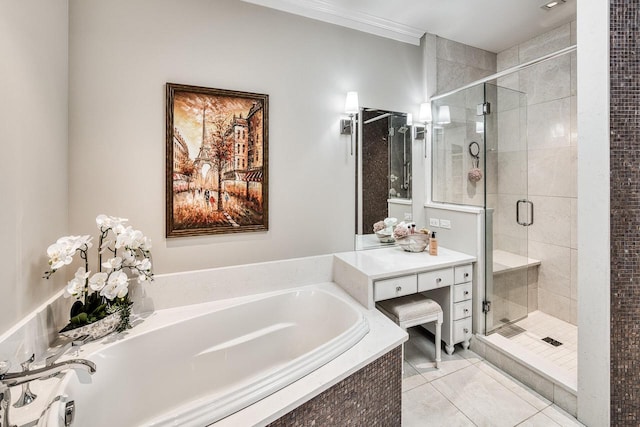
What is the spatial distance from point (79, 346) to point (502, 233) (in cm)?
303

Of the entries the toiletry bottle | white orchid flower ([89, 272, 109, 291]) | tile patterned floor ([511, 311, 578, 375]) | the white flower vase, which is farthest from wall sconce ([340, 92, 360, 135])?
tile patterned floor ([511, 311, 578, 375])

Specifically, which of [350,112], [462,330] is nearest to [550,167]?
[462,330]

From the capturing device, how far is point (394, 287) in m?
2.04

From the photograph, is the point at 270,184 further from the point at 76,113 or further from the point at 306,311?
the point at 76,113

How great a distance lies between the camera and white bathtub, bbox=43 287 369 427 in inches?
46.1

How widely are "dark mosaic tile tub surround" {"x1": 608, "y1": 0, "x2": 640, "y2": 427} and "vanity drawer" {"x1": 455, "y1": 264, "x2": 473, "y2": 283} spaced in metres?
0.87

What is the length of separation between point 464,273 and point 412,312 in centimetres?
63

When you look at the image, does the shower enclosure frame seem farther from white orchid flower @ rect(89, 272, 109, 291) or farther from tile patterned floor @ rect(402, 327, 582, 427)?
white orchid flower @ rect(89, 272, 109, 291)

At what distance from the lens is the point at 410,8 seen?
2369mm

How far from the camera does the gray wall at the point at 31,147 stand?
1181 mm

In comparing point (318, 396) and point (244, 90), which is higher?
point (244, 90)

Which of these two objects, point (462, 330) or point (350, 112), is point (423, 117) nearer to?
point (350, 112)

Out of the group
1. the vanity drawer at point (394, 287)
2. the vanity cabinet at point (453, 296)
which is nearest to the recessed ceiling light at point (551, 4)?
the vanity cabinet at point (453, 296)

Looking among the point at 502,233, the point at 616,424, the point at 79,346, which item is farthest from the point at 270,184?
the point at 616,424
